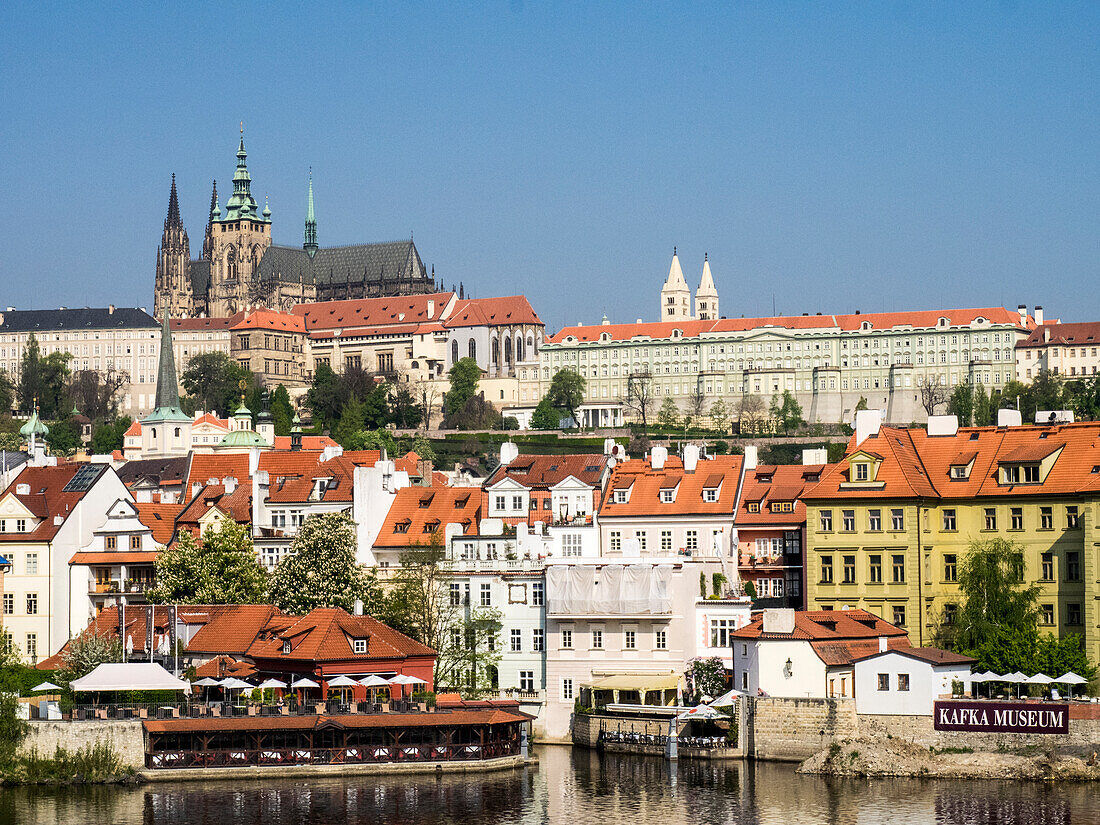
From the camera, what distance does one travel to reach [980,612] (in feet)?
199

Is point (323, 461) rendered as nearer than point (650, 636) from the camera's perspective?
No

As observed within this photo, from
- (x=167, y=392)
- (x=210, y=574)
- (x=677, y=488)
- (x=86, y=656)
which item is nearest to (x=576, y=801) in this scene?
(x=86, y=656)

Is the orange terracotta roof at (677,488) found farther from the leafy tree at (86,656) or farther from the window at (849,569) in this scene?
the leafy tree at (86,656)

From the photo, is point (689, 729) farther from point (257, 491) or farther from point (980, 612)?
point (257, 491)

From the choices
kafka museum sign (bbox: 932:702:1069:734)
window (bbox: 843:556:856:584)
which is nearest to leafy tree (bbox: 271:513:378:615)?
window (bbox: 843:556:856:584)

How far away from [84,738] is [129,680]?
8.11 ft

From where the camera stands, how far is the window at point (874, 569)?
210 feet

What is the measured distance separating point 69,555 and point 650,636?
23.0m

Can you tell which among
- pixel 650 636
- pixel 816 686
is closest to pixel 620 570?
pixel 650 636

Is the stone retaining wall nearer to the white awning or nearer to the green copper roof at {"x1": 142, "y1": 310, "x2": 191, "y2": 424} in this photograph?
the white awning

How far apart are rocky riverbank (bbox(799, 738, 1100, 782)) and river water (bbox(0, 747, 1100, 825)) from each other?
0.54 m

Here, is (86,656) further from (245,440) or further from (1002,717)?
(245,440)

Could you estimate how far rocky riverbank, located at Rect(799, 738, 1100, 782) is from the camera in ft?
177

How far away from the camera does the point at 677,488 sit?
71.4 meters
